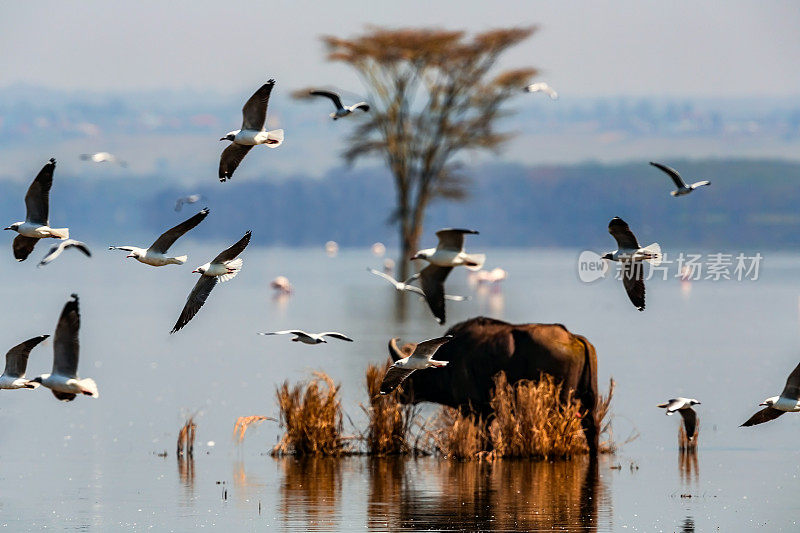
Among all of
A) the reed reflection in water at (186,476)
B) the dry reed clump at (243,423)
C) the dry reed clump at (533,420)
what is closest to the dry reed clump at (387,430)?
the dry reed clump at (533,420)

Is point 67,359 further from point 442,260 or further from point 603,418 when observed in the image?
point 603,418

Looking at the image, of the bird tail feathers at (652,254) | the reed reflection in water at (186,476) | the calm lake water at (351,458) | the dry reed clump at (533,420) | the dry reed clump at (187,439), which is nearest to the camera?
the bird tail feathers at (652,254)

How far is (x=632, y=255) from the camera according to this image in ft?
50.8

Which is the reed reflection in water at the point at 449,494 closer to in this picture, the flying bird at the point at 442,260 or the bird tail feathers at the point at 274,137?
the flying bird at the point at 442,260

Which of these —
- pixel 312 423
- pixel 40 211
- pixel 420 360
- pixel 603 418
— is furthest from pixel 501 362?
pixel 40 211

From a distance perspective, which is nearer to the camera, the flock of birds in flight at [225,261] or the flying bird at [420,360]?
the flock of birds in flight at [225,261]

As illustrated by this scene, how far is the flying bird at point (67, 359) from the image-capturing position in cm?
1390

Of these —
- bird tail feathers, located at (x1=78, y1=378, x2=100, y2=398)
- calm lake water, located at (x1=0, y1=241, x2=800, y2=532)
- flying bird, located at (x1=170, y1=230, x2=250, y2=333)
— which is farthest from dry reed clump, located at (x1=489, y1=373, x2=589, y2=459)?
bird tail feathers, located at (x1=78, y1=378, x2=100, y2=398)

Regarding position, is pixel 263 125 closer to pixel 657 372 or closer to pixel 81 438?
pixel 81 438

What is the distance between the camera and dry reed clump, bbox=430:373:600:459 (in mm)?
19734

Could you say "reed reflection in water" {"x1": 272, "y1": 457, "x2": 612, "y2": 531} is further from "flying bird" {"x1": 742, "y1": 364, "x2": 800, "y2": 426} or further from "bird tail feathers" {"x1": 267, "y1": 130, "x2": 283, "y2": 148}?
"bird tail feathers" {"x1": 267, "y1": 130, "x2": 283, "y2": 148}

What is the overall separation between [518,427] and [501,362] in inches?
31.4

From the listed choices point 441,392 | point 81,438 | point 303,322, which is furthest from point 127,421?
point 303,322

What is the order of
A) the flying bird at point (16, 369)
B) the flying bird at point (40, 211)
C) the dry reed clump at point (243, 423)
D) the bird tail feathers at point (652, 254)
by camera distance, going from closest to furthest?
the flying bird at point (16, 369) < the flying bird at point (40, 211) < the bird tail feathers at point (652, 254) < the dry reed clump at point (243, 423)
